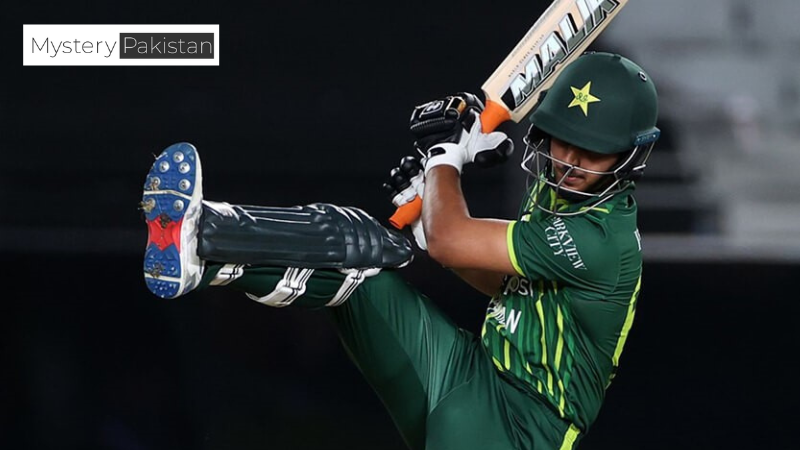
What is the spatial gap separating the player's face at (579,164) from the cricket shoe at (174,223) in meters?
0.65

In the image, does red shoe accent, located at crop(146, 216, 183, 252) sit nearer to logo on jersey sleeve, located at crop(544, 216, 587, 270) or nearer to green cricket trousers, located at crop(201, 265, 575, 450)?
green cricket trousers, located at crop(201, 265, 575, 450)

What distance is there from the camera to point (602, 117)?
202 cm

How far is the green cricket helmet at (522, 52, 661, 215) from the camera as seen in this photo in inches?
79.5

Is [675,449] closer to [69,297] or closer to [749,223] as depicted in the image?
[749,223]

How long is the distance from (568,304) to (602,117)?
0.35 meters

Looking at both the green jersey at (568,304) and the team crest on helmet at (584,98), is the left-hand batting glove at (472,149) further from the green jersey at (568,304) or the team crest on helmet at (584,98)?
the team crest on helmet at (584,98)

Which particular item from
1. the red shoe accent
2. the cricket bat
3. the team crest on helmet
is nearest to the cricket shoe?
the red shoe accent

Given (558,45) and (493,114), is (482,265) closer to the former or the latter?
(493,114)

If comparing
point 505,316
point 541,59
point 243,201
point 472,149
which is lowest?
point 505,316

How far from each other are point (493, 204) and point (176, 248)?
5.30ft

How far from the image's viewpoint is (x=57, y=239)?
11.4 feet

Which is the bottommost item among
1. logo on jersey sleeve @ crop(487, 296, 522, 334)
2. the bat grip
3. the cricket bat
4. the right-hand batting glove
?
logo on jersey sleeve @ crop(487, 296, 522, 334)

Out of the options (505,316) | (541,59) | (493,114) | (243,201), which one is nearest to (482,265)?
(505,316)

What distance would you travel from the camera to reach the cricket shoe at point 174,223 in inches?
75.0
